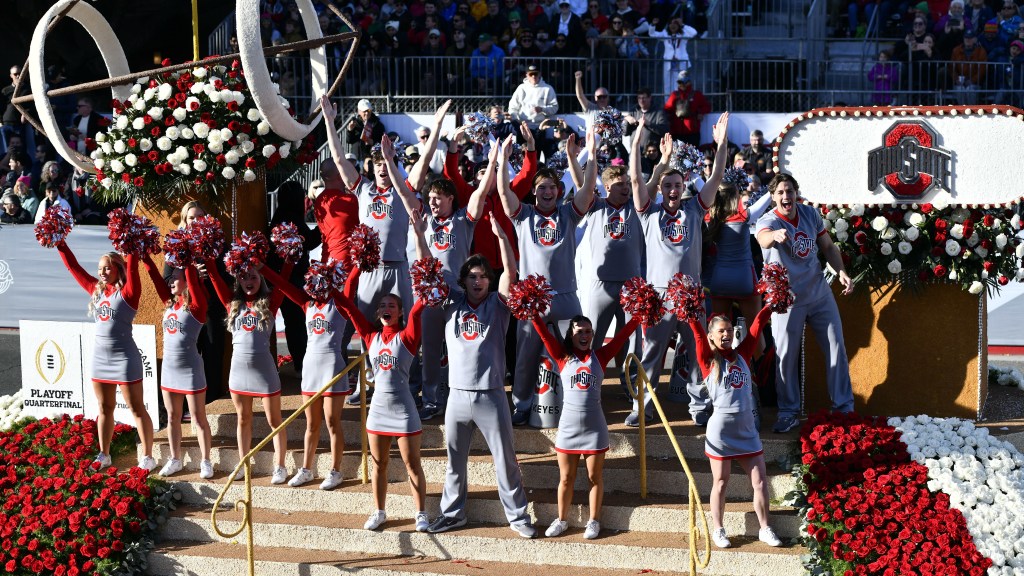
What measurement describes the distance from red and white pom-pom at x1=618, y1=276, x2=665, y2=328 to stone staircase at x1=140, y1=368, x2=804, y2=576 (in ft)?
4.32

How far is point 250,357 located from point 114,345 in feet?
3.91

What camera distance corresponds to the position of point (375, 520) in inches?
345

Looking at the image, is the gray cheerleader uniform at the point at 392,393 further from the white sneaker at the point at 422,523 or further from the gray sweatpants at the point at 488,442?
the white sneaker at the point at 422,523

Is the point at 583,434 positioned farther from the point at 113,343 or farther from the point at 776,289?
the point at 113,343

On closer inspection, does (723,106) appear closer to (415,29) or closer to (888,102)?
(888,102)

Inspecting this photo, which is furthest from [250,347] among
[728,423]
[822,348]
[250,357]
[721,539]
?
[822,348]

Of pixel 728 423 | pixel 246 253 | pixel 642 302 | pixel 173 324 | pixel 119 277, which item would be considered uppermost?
pixel 246 253

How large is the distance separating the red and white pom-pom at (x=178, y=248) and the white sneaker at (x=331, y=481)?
183 centimetres

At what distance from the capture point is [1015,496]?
848 centimetres

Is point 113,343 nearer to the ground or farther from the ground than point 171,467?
farther from the ground

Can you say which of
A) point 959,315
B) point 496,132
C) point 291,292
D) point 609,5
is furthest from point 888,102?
point 291,292

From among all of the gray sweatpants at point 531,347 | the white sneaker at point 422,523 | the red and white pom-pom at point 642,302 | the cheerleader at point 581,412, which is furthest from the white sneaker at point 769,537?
the white sneaker at point 422,523

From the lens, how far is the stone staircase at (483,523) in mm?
8406

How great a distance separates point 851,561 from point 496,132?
23.5ft
